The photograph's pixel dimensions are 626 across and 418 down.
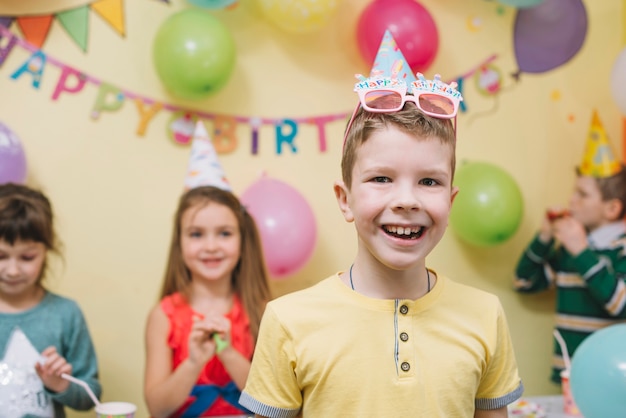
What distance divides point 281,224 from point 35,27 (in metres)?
0.94

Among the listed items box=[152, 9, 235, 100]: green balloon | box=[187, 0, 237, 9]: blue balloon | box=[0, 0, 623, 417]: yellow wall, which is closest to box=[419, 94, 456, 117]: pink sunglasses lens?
box=[152, 9, 235, 100]: green balloon

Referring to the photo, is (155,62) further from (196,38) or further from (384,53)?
(384,53)

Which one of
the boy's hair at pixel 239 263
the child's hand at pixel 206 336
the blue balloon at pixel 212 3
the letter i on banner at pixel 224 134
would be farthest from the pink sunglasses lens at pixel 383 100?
the letter i on banner at pixel 224 134

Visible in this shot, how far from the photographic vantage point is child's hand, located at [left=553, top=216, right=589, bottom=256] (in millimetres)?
2502

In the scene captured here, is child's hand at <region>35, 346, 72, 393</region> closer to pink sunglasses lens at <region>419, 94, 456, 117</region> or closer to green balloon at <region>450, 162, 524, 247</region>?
pink sunglasses lens at <region>419, 94, 456, 117</region>

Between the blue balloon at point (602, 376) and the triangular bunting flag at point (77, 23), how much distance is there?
166cm

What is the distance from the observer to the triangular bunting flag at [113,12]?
2400 mm

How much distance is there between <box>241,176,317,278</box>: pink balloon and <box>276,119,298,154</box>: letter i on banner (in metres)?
0.24

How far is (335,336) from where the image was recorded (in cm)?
118

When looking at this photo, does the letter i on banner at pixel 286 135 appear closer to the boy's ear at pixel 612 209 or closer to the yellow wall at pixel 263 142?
the yellow wall at pixel 263 142

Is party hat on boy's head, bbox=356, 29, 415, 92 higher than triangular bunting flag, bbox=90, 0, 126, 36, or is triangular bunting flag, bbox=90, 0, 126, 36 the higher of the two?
triangular bunting flag, bbox=90, 0, 126, 36

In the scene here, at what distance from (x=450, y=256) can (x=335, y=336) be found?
1595mm

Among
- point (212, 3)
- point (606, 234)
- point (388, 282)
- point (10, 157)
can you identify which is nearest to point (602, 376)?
point (388, 282)

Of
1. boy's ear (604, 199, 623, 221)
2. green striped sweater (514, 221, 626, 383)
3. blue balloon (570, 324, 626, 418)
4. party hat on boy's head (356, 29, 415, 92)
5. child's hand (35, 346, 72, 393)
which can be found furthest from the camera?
boy's ear (604, 199, 623, 221)
